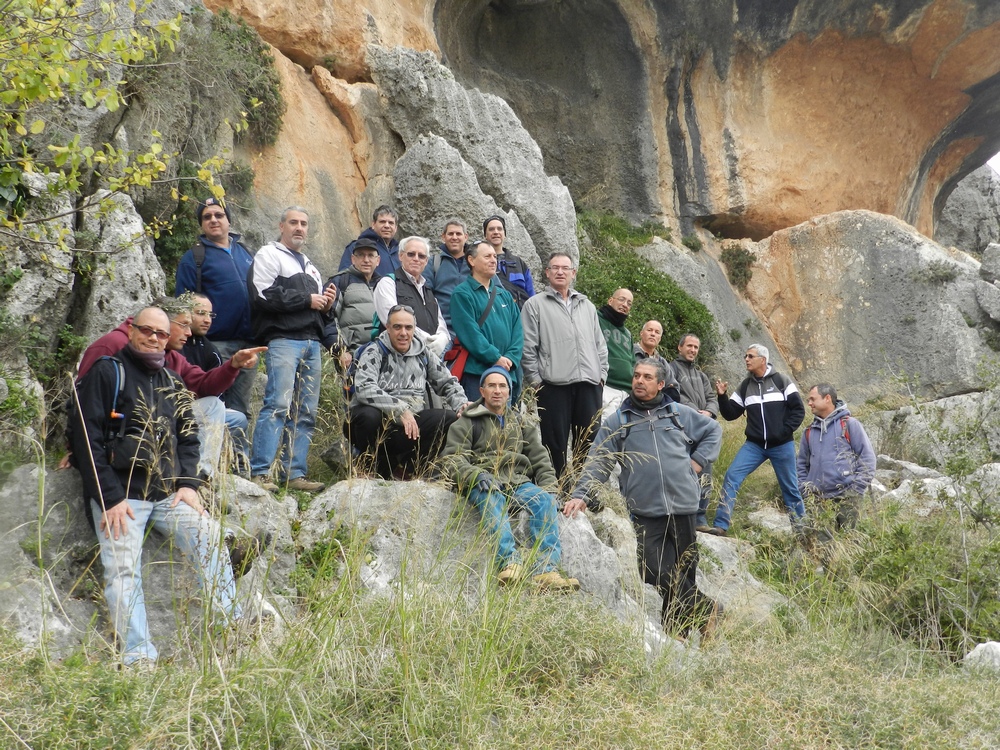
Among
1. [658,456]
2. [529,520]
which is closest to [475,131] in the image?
[658,456]

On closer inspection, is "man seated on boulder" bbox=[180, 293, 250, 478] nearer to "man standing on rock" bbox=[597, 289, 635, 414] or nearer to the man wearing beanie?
the man wearing beanie

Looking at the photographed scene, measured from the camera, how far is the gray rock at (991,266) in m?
17.9

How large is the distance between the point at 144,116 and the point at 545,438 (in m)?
5.60

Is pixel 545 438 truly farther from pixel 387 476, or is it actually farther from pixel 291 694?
pixel 291 694

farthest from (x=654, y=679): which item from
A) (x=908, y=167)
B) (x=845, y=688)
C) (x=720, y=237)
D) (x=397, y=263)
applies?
(x=908, y=167)

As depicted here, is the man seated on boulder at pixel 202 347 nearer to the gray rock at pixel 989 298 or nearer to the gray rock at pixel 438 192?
the gray rock at pixel 438 192

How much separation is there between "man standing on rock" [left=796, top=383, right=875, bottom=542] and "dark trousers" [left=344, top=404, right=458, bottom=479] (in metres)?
3.39

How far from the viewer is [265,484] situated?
5602 mm

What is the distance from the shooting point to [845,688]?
4574mm

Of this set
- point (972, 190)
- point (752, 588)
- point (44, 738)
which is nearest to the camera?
point (44, 738)

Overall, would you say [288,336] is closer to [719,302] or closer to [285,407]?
[285,407]

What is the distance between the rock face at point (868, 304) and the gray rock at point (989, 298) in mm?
107

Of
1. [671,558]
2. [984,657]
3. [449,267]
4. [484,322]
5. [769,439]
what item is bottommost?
[984,657]

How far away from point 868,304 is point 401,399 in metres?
14.0
